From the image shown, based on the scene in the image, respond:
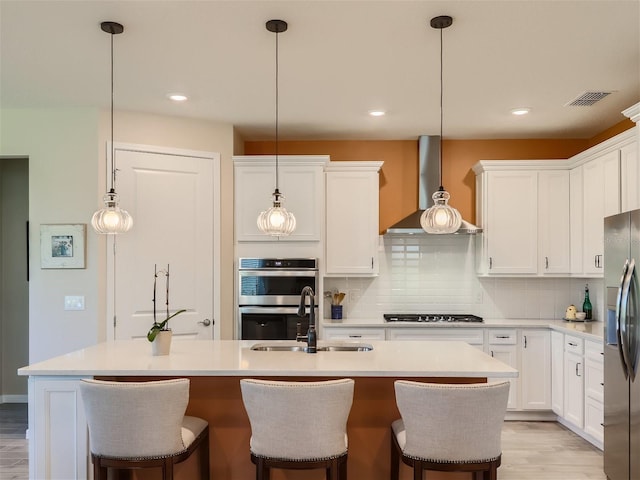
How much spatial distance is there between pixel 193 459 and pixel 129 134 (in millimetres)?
2820

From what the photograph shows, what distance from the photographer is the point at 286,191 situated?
4969 millimetres

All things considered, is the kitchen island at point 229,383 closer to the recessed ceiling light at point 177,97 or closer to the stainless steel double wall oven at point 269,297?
the stainless steel double wall oven at point 269,297

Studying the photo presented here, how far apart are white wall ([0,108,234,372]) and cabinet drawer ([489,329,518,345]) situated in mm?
3413

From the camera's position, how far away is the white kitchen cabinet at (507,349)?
484cm

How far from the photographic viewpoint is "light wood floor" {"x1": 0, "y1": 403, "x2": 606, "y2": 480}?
3.63 metres

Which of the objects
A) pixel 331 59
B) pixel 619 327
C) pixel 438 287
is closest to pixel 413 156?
pixel 438 287

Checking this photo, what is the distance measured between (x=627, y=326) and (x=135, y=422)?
2.74 metres

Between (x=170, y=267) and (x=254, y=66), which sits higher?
(x=254, y=66)

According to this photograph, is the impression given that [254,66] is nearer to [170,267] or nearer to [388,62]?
[388,62]

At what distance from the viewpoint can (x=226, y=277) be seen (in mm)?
4855

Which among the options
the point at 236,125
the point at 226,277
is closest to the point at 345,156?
the point at 236,125

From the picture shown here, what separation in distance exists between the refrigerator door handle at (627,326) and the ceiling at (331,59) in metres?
1.37

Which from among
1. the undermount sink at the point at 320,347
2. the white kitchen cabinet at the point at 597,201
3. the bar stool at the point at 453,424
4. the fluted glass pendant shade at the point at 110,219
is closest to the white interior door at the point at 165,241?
the fluted glass pendant shade at the point at 110,219

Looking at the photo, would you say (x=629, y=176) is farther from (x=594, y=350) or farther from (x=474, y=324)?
(x=474, y=324)
